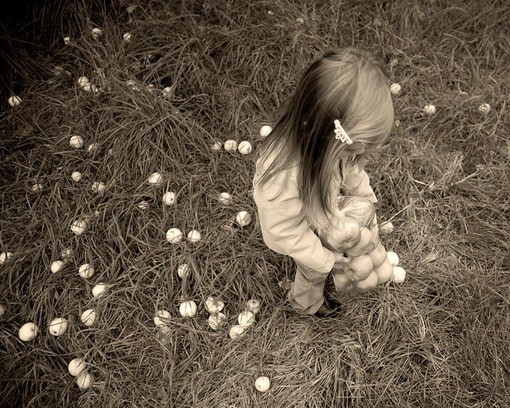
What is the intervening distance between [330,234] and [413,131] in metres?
1.27

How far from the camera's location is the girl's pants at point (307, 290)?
141cm

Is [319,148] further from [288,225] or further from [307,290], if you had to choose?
[307,290]

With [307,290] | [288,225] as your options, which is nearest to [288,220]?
[288,225]

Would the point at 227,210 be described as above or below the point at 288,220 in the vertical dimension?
below

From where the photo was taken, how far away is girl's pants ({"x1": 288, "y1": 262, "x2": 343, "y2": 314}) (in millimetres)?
1410

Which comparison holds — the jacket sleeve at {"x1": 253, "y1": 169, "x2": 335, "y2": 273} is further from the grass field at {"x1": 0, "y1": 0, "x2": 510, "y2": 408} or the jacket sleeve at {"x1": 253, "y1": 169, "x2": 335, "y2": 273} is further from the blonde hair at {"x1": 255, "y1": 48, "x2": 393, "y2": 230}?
the grass field at {"x1": 0, "y1": 0, "x2": 510, "y2": 408}

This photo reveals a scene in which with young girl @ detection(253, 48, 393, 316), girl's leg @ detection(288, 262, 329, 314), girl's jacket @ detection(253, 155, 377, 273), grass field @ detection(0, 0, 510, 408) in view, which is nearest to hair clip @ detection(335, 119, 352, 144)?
young girl @ detection(253, 48, 393, 316)

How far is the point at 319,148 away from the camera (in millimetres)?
1103

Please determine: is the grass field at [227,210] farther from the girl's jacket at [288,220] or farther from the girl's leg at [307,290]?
the girl's jacket at [288,220]

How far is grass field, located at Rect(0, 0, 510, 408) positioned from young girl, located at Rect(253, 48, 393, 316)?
1.69ft

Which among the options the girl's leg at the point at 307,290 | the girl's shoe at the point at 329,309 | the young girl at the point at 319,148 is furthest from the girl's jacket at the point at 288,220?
the girl's shoe at the point at 329,309

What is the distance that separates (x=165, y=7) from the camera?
7.66ft

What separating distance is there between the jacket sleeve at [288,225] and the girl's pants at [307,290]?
0.11 m

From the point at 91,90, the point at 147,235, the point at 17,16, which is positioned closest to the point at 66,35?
the point at 17,16
